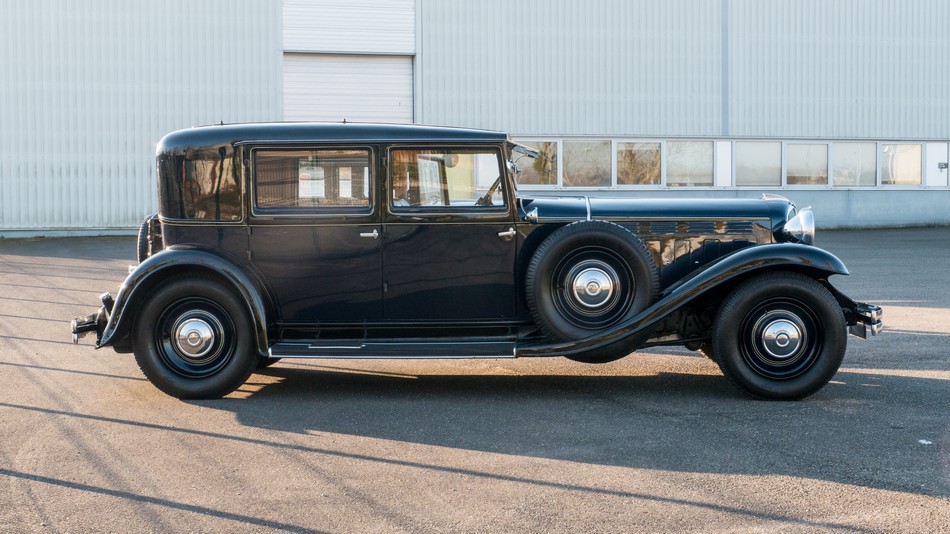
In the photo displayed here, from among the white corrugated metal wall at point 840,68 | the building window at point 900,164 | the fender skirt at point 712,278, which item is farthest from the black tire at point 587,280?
the building window at point 900,164

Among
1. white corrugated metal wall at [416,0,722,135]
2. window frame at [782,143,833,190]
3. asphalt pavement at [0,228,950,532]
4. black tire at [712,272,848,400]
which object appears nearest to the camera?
asphalt pavement at [0,228,950,532]

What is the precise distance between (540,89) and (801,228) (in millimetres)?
17014

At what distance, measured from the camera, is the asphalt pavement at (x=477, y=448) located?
4.42m

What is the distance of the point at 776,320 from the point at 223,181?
415cm

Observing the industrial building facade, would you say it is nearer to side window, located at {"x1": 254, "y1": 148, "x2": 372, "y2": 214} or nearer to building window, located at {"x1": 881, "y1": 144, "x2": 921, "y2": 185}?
building window, located at {"x1": 881, "y1": 144, "x2": 921, "y2": 185}

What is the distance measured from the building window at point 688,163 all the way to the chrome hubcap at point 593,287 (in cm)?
1815

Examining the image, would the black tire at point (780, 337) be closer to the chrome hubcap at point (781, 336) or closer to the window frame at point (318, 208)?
the chrome hubcap at point (781, 336)

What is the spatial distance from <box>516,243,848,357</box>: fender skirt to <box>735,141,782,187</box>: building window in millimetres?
18864

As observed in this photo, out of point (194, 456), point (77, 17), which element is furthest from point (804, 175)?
point (194, 456)

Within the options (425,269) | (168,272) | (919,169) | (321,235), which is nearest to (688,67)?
(919,169)

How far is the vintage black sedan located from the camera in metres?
6.82

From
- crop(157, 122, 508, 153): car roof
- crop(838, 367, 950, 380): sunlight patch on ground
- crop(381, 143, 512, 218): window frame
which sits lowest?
crop(838, 367, 950, 380): sunlight patch on ground

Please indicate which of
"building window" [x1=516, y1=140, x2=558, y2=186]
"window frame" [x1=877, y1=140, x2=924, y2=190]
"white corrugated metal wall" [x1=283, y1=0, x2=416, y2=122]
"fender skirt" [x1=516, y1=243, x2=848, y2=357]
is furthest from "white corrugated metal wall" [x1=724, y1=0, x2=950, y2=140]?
"fender skirt" [x1=516, y1=243, x2=848, y2=357]

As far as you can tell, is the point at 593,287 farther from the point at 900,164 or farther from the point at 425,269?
the point at 900,164
